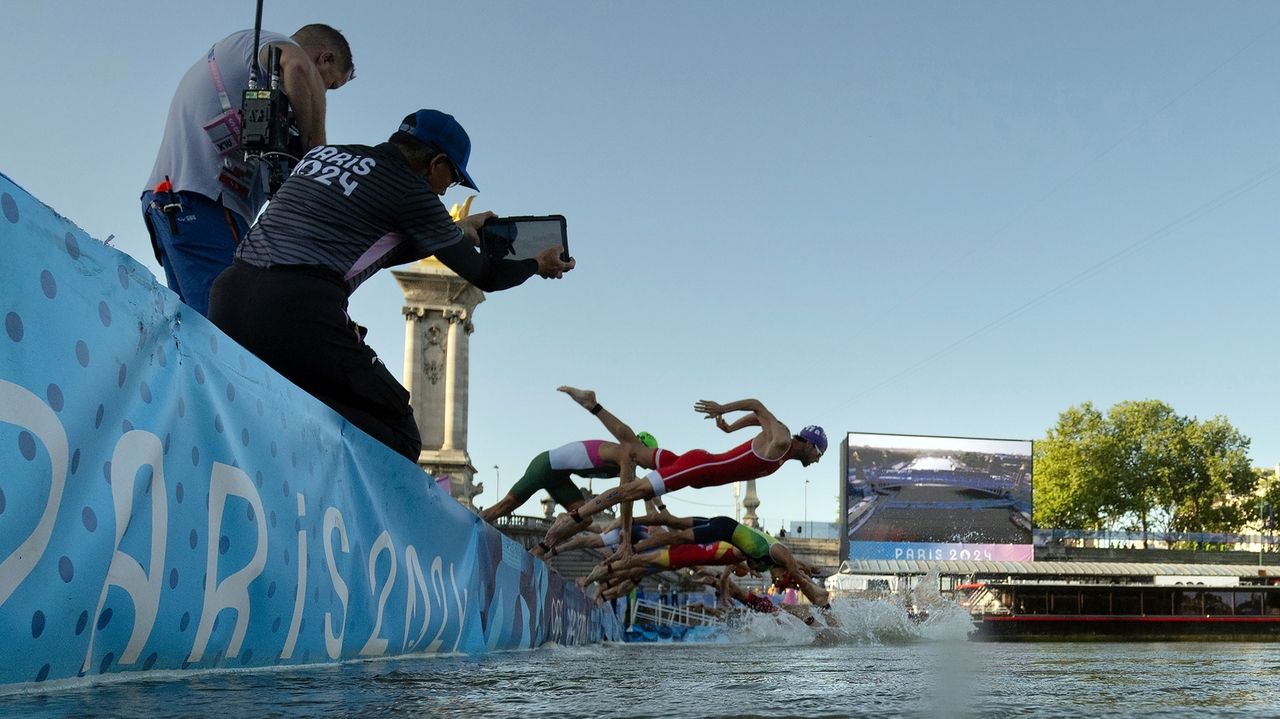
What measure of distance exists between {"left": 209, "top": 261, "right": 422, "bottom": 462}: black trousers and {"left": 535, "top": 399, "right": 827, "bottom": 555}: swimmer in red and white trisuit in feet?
20.1

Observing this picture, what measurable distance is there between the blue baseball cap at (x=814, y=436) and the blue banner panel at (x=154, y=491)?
Answer: 280 inches

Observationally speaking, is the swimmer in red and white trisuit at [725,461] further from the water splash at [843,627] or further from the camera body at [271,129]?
the camera body at [271,129]

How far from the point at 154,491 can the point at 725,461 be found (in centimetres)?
851

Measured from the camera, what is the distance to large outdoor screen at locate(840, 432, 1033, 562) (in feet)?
164

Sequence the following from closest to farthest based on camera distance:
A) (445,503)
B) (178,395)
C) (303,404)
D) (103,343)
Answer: (103,343)
(178,395)
(303,404)
(445,503)

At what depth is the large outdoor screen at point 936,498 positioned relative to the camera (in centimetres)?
5006

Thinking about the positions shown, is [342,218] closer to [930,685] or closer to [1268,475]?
[930,685]

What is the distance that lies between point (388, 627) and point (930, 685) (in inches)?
71.8

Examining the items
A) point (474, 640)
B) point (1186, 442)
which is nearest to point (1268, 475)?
point (1186, 442)

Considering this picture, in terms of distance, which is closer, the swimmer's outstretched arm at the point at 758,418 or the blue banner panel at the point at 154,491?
the blue banner panel at the point at 154,491

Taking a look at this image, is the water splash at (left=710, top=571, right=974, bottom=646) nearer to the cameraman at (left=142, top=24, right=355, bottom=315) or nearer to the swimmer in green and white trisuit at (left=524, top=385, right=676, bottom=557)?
the swimmer in green and white trisuit at (left=524, top=385, right=676, bottom=557)

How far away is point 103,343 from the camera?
2.21 metres

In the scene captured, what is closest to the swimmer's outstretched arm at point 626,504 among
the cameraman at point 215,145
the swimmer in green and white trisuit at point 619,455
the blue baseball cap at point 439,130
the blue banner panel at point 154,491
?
the swimmer in green and white trisuit at point 619,455

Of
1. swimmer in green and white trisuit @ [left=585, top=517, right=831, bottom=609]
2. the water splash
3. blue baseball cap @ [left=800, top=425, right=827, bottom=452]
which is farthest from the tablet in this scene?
the water splash
